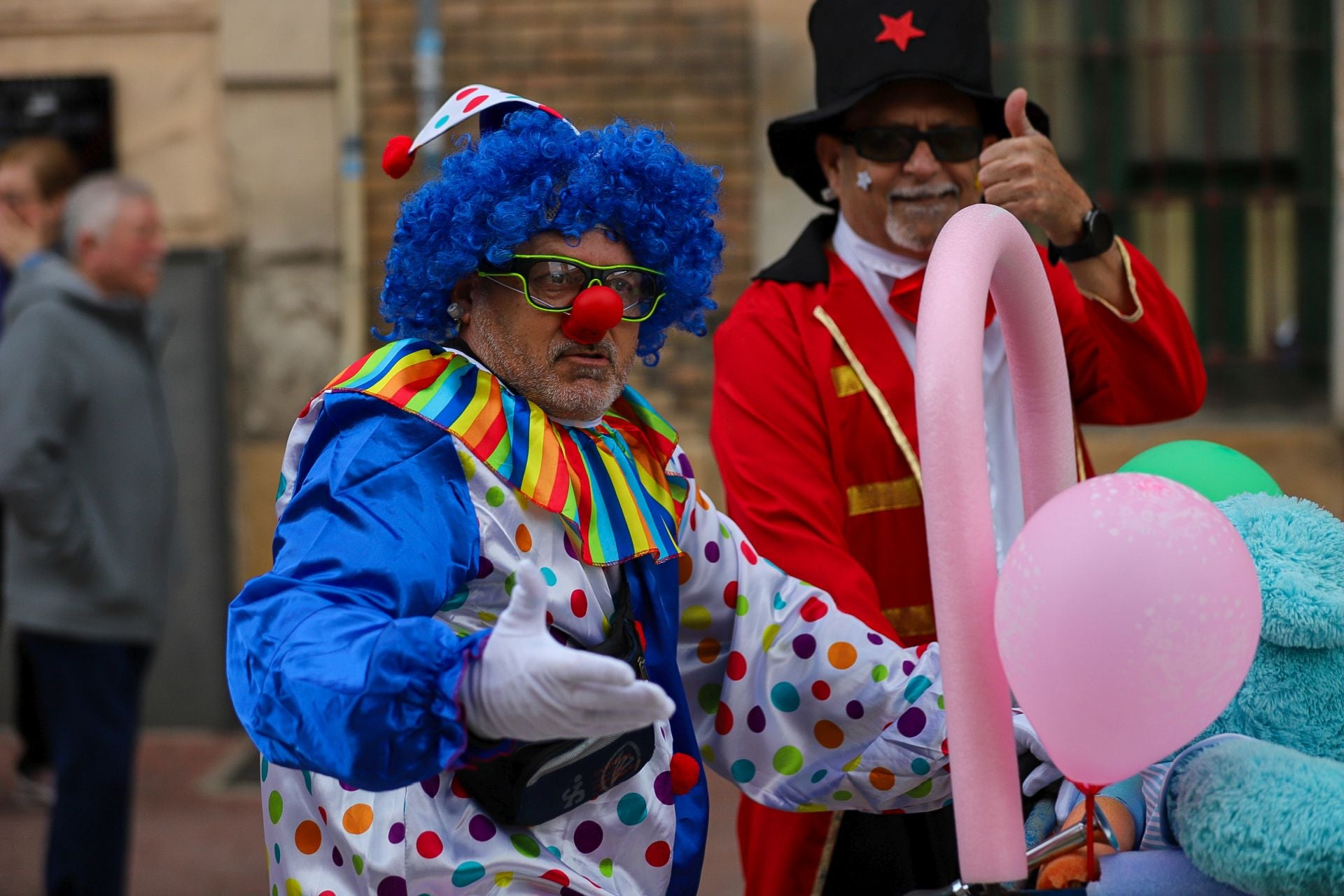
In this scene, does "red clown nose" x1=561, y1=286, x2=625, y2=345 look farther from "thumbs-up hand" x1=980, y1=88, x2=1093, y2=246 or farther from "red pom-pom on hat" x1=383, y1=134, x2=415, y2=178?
"thumbs-up hand" x1=980, y1=88, x2=1093, y2=246

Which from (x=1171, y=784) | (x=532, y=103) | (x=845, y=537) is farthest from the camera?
(x=845, y=537)

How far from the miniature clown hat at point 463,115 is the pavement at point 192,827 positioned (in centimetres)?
316

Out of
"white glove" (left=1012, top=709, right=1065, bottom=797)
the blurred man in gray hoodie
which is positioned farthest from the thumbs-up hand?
the blurred man in gray hoodie

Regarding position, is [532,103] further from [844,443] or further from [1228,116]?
[1228,116]

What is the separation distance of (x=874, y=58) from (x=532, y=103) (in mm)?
806

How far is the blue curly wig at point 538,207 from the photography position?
1988mm

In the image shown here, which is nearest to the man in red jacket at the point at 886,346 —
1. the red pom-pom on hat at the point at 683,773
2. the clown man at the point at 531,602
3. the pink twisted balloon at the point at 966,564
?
the clown man at the point at 531,602

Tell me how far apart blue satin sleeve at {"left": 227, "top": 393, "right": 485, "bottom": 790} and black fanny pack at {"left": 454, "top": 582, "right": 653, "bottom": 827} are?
0.65 ft

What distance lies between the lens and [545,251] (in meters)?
1.99

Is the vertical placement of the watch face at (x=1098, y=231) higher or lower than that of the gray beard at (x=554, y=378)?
higher

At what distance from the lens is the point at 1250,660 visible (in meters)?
1.54

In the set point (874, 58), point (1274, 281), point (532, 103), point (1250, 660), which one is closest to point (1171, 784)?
point (1250, 660)

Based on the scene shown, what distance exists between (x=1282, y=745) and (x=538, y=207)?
40.2 inches

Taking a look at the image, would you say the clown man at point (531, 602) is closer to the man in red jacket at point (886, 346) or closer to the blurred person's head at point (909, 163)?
the man in red jacket at point (886, 346)
